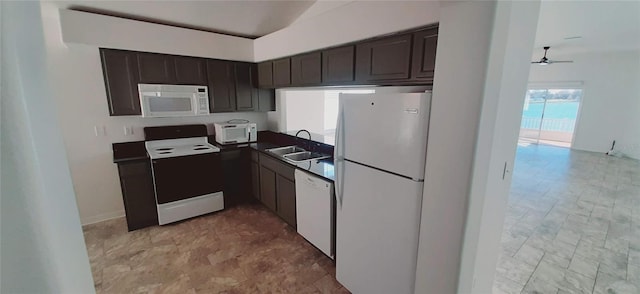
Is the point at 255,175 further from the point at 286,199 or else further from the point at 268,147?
the point at 286,199

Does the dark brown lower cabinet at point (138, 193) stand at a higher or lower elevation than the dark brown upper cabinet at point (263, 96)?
lower

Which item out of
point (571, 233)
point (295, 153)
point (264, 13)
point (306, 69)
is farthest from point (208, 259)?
point (571, 233)

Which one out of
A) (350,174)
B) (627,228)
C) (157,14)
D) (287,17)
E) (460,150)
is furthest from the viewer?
(287,17)

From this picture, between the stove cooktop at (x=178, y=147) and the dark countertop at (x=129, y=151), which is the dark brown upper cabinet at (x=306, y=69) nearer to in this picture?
the stove cooktop at (x=178, y=147)

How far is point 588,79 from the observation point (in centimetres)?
680

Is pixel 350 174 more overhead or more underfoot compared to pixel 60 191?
more underfoot

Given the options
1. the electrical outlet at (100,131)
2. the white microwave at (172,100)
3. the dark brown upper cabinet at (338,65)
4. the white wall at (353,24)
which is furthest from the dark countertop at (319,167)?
the electrical outlet at (100,131)

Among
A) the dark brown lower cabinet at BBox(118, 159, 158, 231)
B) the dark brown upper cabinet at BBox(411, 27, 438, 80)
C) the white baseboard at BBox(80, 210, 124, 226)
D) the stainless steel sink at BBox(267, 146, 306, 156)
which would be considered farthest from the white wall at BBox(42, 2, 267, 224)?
the dark brown upper cabinet at BBox(411, 27, 438, 80)

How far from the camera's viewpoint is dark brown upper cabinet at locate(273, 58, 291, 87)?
314cm

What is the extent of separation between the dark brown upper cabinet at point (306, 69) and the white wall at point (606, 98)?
8036mm

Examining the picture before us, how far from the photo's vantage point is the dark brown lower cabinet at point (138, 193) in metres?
2.92

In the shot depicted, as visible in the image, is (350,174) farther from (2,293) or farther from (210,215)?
(210,215)

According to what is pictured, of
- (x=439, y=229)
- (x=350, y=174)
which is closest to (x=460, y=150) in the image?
(x=439, y=229)

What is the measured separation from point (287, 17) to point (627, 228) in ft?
16.1
